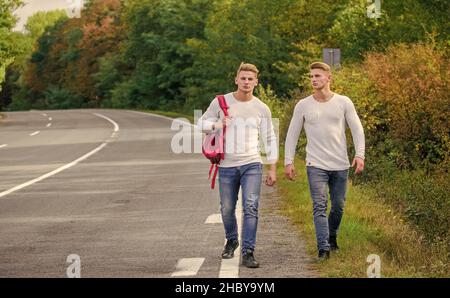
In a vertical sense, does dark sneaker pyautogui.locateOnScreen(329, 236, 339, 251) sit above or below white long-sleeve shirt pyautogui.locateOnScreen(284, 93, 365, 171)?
below

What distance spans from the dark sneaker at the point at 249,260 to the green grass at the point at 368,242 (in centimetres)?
56

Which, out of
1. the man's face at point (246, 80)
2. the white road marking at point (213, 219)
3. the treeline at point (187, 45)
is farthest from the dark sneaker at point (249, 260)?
the treeline at point (187, 45)

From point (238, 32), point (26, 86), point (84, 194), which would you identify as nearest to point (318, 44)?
point (238, 32)

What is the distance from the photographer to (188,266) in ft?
28.3

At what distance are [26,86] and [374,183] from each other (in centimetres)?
10342

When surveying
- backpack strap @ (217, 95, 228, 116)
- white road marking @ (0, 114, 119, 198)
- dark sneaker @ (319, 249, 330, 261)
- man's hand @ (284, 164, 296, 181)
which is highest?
backpack strap @ (217, 95, 228, 116)

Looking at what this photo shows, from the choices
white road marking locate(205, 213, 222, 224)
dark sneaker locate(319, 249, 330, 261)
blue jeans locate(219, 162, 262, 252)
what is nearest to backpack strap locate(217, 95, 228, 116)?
blue jeans locate(219, 162, 262, 252)

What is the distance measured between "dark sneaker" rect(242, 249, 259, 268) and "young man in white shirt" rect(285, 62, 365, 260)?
658 millimetres

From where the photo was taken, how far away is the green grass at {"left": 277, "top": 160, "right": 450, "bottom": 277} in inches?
331

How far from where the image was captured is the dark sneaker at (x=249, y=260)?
8.52 meters

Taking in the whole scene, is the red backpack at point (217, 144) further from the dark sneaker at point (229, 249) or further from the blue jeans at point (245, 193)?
the dark sneaker at point (229, 249)

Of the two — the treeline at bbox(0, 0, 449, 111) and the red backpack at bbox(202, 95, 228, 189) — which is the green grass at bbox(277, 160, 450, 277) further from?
the treeline at bbox(0, 0, 449, 111)

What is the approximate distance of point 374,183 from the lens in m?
18.4
